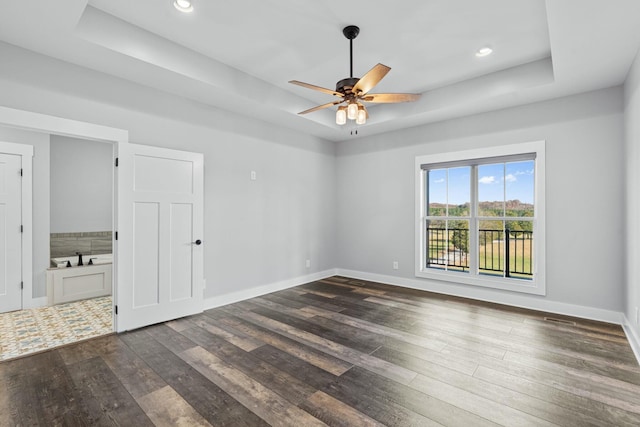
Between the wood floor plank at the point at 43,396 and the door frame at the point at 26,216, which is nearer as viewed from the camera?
the wood floor plank at the point at 43,396

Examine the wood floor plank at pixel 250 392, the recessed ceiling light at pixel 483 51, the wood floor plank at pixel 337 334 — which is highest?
the recessed ceiling light at pixel 483 51

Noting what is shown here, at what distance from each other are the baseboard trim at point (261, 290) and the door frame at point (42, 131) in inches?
46.2

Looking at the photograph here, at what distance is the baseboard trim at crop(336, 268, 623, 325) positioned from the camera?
369cm

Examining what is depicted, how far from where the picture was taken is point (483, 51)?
3.39 m

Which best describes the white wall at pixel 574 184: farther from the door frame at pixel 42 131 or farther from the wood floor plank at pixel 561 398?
the door frame at pixel 42 131

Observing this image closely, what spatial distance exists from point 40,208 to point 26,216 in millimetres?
182

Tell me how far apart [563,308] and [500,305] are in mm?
679

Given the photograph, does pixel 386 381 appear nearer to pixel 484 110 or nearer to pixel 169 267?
pixel 169 267

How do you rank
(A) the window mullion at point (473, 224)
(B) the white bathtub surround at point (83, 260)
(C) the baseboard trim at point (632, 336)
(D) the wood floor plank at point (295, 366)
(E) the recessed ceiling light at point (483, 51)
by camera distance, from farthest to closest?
(A) the window mullion at point (473, 224), (B) the white bathtub surround at point (83, 260), (E) the recessed ceiling light at point (483, 51), (C) the baseboard trim at point (632, 336), (D) the wood floor plank at point (295, 366)

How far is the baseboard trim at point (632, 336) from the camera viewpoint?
2775mm

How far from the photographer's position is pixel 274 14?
2.79 m

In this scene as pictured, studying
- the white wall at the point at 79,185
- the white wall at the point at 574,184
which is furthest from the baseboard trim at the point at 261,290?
the white wall at the point at 79,185

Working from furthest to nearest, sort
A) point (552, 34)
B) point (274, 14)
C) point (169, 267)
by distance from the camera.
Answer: point (169, 267)
point (274, 14)
point (552, 34)

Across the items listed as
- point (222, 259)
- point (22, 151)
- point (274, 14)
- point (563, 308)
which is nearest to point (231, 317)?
point (222, 259)
